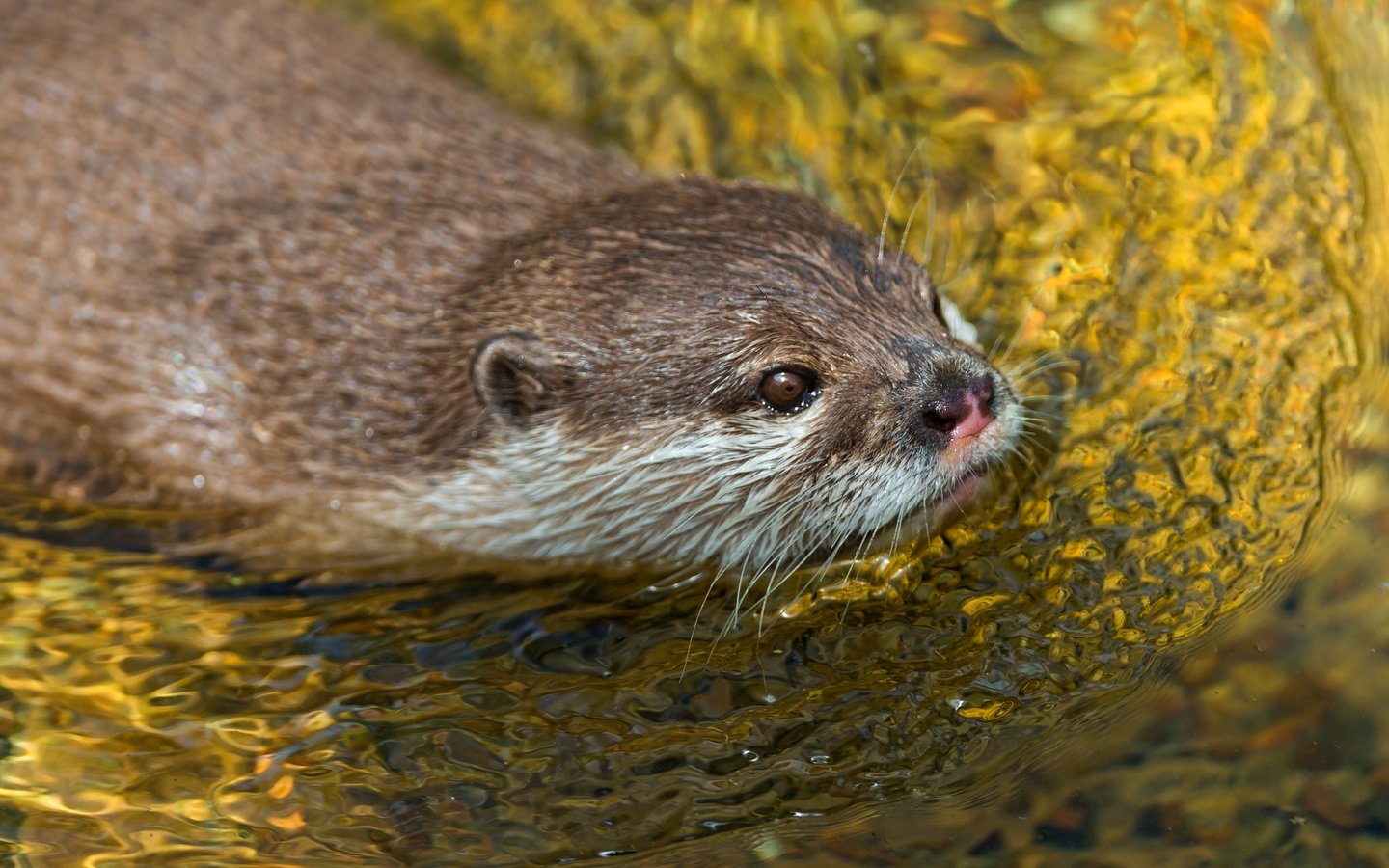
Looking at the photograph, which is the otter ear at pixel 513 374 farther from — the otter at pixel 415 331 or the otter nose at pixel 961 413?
the otter nose at pixel 961 413

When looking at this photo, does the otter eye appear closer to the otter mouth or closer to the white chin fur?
the white chin fur

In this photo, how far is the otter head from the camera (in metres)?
3.05

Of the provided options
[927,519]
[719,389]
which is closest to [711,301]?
[719,389]

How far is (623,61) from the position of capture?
16.0 feet

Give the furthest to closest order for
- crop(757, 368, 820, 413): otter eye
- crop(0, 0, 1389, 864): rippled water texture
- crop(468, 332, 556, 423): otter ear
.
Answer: crop(468, 332, 556, 423): otter ear
crop(757, 368, 820, 413): otter eye
crop(0, 0, 1389, 864): rippled water texture

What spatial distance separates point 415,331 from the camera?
350cm

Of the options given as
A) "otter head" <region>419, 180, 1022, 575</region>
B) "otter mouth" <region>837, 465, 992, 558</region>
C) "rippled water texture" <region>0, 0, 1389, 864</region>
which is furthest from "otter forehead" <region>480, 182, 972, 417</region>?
"rippled water texture" <region>0, 0, 1389, 864</region>

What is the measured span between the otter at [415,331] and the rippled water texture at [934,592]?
0.68 ft

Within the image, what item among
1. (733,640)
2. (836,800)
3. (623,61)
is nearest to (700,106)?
(623,61)

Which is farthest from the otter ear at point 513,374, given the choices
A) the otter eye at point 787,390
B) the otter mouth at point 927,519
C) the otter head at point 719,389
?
the otter mouth at point 927,519

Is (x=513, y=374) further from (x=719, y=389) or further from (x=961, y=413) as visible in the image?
(x=961, y=413)

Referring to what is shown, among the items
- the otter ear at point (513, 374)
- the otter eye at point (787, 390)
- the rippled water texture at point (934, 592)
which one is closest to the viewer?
the rippled water texture at point (934, 592)

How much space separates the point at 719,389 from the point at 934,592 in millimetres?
623

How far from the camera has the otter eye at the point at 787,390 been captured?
306 cm
